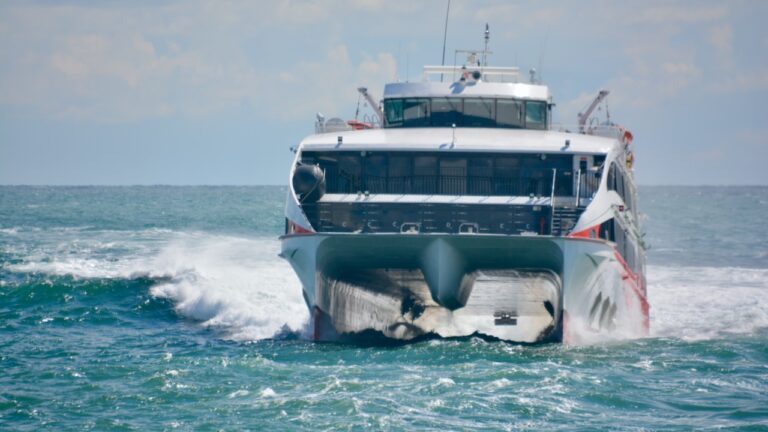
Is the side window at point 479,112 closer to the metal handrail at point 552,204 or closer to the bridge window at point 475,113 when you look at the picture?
the bridge window at point 475,113

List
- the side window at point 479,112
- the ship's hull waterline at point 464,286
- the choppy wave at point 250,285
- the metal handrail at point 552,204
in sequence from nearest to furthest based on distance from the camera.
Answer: the ship's hull waterline at point 464,286, the metal handrail at point 552,204, the side window at point 479,112, the choppy wave at point 250,285

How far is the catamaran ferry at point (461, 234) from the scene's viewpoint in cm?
1867

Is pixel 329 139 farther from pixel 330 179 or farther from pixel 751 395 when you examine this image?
pixel 751 395

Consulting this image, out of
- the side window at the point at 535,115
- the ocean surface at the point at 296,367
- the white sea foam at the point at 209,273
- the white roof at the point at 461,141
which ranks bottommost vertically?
the ocean surface at the point at 296,367

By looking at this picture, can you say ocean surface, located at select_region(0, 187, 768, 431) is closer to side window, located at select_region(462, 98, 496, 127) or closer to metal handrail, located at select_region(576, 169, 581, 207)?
metal handrail, located at select_region(576, 169, 581, 207)

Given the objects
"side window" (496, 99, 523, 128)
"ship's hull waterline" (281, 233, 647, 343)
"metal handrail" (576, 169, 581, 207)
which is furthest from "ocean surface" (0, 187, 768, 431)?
"side window" (496, 99, 523, 128)

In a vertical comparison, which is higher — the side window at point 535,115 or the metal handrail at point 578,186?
the side window at point 535,115

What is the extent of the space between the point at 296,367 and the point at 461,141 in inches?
209

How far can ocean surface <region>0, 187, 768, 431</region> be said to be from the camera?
14.5 metres

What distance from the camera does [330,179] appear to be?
2092cm

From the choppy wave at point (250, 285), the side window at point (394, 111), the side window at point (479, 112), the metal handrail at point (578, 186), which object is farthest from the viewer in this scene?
the choppy wave at point (250, 285)

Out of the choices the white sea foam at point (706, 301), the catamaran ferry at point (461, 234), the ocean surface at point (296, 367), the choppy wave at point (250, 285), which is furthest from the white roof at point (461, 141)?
the white sea foam at point (706, 301)

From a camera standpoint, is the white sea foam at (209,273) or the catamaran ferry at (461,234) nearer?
the catamaran ferry at (461,234)

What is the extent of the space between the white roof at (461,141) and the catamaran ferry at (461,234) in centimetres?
3
